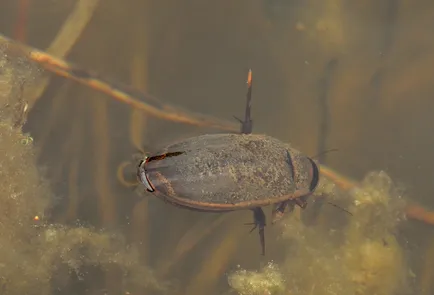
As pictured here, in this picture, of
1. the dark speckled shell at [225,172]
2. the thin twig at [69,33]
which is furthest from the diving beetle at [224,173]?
the thin twig at [69,33]

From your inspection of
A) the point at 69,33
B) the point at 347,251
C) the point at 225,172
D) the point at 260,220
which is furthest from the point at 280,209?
the point at 69,33

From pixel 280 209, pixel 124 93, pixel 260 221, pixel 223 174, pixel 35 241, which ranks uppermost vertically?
pixel 223 174

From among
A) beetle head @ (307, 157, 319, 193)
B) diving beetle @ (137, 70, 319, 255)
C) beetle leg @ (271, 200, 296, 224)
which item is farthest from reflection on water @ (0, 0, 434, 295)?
diving beetle @ (137, 70, 319, 255)

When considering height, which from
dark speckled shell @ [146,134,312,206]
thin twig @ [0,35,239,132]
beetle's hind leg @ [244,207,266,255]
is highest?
dark speckled shell @ [146,134,312,206]

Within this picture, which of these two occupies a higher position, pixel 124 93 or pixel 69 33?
pixel 69 33

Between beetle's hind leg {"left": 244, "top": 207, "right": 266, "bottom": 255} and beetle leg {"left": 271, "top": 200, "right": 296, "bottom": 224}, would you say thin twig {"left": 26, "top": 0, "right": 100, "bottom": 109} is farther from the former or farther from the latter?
beetle leg {"left": 271, "top": 200, "right": 296, "bottom": 224}

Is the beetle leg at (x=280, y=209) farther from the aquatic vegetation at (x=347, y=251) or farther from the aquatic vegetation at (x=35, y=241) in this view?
the aquatic vegetation at (x=35, y=241)

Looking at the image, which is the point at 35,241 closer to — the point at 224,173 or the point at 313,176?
the point at 224,173
